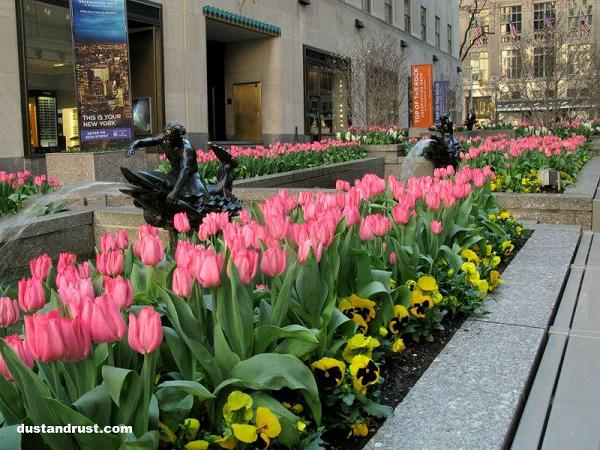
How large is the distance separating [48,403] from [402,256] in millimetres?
2264

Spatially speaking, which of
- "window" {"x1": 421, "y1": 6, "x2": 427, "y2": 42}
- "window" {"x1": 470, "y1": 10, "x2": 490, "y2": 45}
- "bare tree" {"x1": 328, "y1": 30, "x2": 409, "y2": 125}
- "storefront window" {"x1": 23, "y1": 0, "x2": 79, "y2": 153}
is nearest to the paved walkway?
"storefront window" {"x1": 23, "y1": 0, "x2": 79, "y2": 153}

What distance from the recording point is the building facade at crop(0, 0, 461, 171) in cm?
1555

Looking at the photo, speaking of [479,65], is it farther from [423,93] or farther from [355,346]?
[355,346]

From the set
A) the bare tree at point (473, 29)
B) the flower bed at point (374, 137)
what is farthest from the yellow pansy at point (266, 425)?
the bare tree at point (473, 29)

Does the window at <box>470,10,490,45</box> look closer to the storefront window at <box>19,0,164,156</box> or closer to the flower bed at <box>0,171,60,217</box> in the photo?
the storefront window at <box>19,0,164,156</box>

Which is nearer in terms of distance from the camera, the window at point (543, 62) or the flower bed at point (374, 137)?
the flower bed at point (374, 137)

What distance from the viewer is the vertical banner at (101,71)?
1338 centimetres

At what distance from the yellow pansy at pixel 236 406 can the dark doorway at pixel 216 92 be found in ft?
86.8

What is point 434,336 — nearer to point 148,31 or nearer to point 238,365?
point 238,365

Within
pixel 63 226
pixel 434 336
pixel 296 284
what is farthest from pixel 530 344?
pixel 63 226

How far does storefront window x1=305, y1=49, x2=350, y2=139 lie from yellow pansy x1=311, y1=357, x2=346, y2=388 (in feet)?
85.7

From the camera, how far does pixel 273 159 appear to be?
12.4 metres

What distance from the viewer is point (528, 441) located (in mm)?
2326

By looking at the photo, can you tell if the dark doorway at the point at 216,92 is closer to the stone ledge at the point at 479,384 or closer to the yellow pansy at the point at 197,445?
the stone ledge at the point at 479,384
